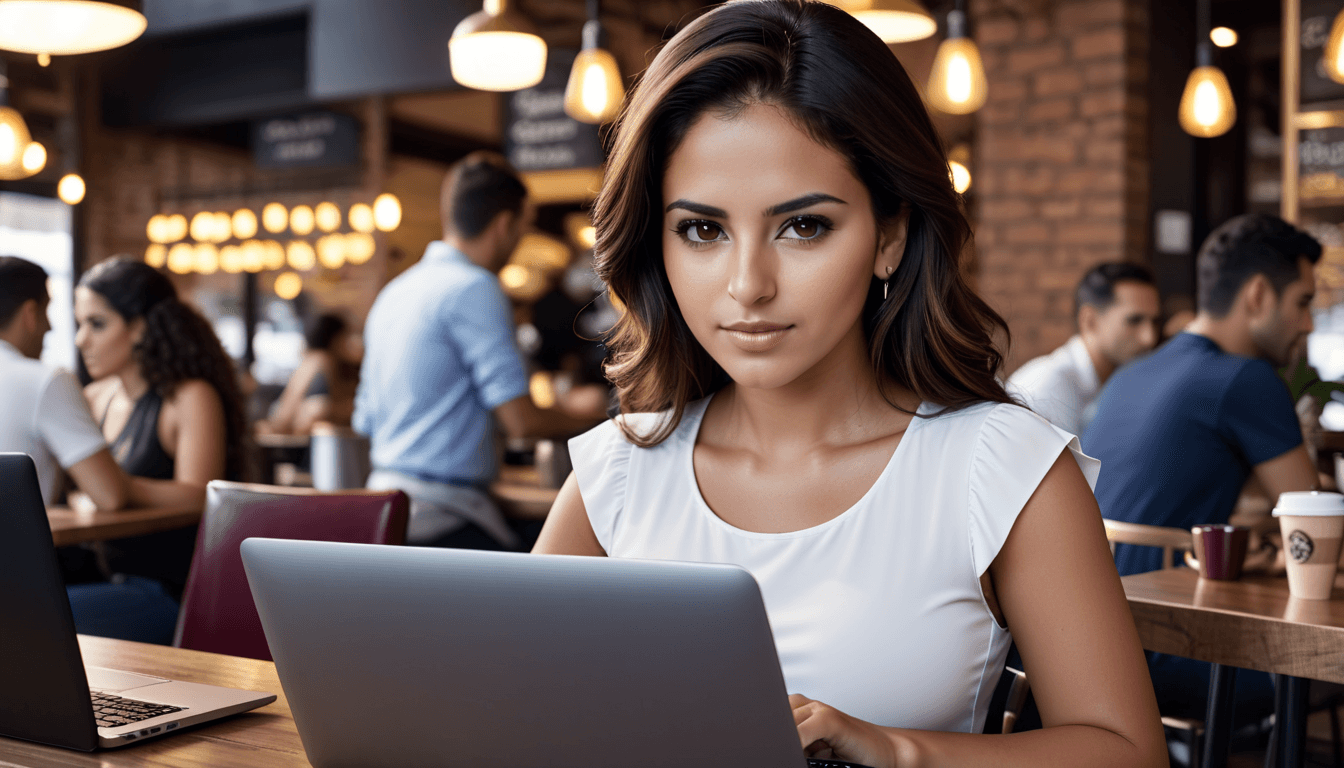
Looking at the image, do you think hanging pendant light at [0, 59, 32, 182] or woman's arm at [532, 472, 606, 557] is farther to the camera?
hanging pendant light at [0, 59, 32, 182]

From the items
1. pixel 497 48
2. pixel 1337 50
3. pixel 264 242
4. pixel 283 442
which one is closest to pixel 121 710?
pixel 497 48

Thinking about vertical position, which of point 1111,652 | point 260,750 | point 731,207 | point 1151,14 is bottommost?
Answer: point 260,750

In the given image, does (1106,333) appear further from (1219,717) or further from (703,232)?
(703,232)

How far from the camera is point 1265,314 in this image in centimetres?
259

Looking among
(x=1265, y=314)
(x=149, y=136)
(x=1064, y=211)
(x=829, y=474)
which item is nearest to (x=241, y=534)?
(x=829, y=474)

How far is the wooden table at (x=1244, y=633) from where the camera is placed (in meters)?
1.44

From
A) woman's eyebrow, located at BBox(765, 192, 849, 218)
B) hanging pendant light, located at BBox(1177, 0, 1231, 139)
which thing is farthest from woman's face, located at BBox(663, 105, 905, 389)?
hanging pendant light, located at BBox(1177, 0, 1231, 139)

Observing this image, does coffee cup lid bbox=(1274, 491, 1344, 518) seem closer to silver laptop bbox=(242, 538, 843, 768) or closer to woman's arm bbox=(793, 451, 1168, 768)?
woman's arm bbox=(793, 451, 1168, 768)

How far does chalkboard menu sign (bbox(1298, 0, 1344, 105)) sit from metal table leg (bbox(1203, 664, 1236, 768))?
12.7ft

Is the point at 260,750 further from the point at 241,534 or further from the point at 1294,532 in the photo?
the point at 1294,532

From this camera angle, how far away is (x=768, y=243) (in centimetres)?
100

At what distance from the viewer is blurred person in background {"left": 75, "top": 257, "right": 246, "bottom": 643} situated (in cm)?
302

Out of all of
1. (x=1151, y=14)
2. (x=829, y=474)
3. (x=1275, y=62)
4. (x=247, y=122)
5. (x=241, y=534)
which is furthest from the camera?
(x=247, y=122)

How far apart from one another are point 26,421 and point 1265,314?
2.96 meters
